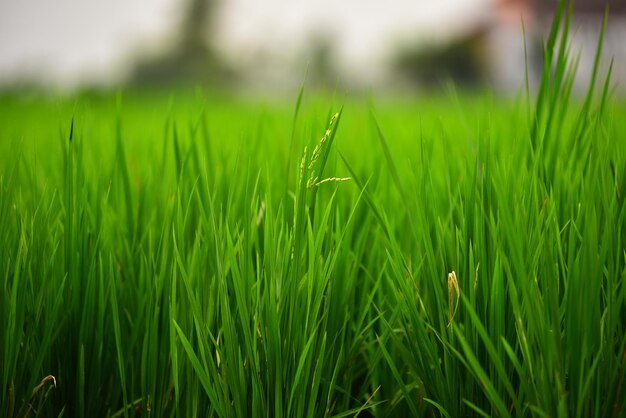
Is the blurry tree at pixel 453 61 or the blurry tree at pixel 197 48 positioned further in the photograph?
the blurry tree at pixel 197 48

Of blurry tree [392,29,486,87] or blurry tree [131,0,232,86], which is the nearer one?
blurry tree [392,29,486,87]

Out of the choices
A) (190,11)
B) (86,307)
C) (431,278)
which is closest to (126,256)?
(86,307)

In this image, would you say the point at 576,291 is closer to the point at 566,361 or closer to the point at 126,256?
the point at 566,361

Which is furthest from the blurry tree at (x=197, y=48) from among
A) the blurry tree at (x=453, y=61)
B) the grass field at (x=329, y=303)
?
the grass field at (x=329, y=303)

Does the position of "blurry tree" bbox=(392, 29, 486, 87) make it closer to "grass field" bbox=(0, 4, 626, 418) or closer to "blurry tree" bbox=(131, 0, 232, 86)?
"blurry tree" bbox=(131, 0, 232, 86)

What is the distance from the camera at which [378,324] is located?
2.42 feet

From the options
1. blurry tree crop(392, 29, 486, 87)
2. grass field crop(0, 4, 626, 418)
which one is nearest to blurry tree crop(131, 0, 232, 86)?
blurry tree crop(392, 29, 486, 87)

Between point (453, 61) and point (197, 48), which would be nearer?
point (453, 61)

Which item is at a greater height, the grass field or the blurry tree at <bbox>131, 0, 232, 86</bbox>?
→ the grass field

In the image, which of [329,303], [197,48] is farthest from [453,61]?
[329,303]

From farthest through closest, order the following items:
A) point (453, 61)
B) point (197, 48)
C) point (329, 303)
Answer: point (197, 48) < point (453, 61) < point (329, 303)

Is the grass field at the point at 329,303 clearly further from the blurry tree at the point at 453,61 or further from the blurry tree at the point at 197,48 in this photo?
the blurry tree at the point at 197,48

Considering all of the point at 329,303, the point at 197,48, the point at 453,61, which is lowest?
the point at 197,48

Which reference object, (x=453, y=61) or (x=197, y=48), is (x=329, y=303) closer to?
(x=453, y=61)
